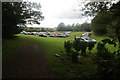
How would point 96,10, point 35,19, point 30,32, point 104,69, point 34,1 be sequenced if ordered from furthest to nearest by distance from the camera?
point 30,32, point 35,19, point 34,1, point 96,10, point 104,69

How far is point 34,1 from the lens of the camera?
11852 mm

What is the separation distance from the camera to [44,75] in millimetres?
3914

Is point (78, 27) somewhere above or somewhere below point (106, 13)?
below

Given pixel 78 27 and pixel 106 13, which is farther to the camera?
pixel 78 27

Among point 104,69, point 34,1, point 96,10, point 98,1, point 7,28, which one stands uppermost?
point 34,1

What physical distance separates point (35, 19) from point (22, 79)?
1020 cm

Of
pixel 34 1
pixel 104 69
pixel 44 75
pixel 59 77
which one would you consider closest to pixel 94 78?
pixel 104 69

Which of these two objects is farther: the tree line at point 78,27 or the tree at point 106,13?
the tree line at point 78,27

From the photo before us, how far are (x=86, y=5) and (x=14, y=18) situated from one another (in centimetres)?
628

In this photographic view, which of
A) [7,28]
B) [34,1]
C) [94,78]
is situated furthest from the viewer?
[34,1]

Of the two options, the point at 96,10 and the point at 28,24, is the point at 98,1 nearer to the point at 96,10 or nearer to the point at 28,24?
the point at 96,10

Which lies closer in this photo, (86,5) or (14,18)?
(86,5)

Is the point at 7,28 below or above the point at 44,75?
above

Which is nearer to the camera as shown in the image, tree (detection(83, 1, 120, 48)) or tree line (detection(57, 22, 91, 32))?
tree (detection(83, 1, 120, 48))
